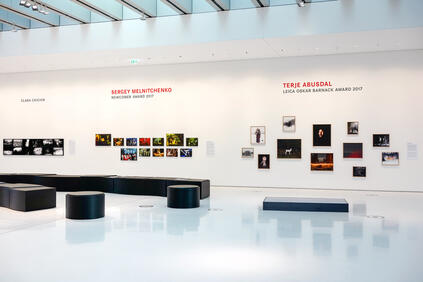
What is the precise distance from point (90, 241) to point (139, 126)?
46.4 ft

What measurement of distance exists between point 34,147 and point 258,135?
12546mm

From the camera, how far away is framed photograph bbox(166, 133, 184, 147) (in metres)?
22.0

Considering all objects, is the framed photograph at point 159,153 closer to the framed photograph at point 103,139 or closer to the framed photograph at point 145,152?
the framed photograph at point 145,152

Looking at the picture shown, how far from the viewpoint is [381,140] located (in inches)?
760

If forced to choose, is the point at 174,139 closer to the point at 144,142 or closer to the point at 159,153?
the point at 159,153

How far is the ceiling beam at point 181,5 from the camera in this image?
664 inches

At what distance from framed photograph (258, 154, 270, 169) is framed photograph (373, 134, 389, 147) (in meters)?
4.74

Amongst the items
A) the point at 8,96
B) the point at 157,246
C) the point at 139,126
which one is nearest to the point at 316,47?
the point at 139,126

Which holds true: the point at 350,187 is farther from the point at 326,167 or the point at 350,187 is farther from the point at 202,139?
the point at 202,139

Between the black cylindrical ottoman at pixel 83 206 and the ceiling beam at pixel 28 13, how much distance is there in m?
9.41

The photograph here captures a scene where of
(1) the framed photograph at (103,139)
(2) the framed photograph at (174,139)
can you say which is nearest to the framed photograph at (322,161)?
(2) the framed photograph at (174,139)

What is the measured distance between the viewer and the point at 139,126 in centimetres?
2273

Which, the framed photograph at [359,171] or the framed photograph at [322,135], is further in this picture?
the framed photograph at [322,135]

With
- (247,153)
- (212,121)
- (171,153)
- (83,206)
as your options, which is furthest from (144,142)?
(83,206)
